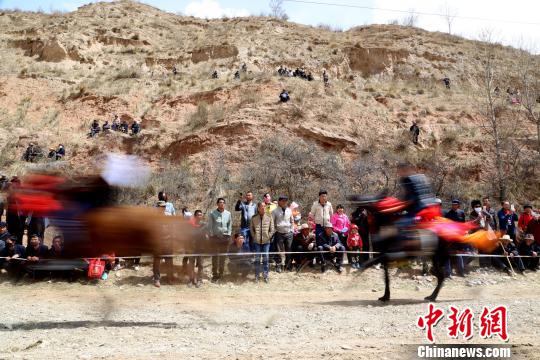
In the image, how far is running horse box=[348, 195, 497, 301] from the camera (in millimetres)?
7840

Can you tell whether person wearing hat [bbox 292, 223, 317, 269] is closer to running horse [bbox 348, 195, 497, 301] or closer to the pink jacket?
the pink jacket

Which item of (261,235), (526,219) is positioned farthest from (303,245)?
(526,219)

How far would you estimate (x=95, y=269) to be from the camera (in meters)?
10.4

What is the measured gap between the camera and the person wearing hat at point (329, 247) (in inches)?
463

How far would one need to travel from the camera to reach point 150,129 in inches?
1067

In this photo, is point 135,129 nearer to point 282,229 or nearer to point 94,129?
point 94,129

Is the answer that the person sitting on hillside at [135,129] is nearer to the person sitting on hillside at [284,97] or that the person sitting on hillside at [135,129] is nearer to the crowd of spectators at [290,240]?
the person sitting on hillside at [284,97]

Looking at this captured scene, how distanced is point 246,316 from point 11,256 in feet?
20.5

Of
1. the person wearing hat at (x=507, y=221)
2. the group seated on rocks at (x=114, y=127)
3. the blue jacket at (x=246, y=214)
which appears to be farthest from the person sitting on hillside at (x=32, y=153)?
the person wearing hat at (x=507, y=221)

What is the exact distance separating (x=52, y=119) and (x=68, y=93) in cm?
352

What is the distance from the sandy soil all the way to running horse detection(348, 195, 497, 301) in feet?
3.49

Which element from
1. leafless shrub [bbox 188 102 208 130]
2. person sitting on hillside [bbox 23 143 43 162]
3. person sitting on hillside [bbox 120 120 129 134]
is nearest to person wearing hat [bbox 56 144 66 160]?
person sitting on hillside [bbox 23 143 43 162]

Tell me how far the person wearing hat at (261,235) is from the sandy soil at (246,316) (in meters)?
0.48

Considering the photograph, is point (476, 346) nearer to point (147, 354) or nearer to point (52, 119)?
point (147, 354)
